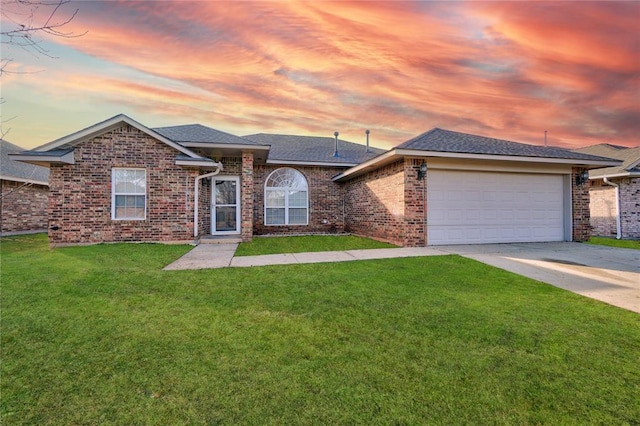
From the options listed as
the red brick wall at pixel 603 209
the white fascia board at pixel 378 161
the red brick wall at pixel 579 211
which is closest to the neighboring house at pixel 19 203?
the white fascia board at pixel 378 161

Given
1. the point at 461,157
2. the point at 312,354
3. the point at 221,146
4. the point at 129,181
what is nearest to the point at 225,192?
the point at 221,146

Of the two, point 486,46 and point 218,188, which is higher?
point 486,46

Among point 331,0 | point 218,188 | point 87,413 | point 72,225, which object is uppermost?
point 331,0

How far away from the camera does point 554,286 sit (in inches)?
190

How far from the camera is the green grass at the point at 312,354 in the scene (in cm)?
195

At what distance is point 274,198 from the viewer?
14172mm

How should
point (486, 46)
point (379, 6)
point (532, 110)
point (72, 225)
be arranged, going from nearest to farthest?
point (379, 6)
point (486, 46)
point (72, 225)
point (532, 110)

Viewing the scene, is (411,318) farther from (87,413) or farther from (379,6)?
(379,6)

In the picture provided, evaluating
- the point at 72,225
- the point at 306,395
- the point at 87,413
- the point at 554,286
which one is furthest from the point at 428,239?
the point at 72,225

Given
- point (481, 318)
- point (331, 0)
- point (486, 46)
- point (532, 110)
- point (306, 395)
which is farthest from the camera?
point (532, 110)

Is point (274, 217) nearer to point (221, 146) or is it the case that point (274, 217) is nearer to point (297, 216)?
point (297, 216)

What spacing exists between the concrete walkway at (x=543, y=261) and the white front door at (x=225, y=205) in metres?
2.25

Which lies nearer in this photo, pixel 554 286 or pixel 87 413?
pixel 87 413

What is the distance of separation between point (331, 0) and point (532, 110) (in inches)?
361
